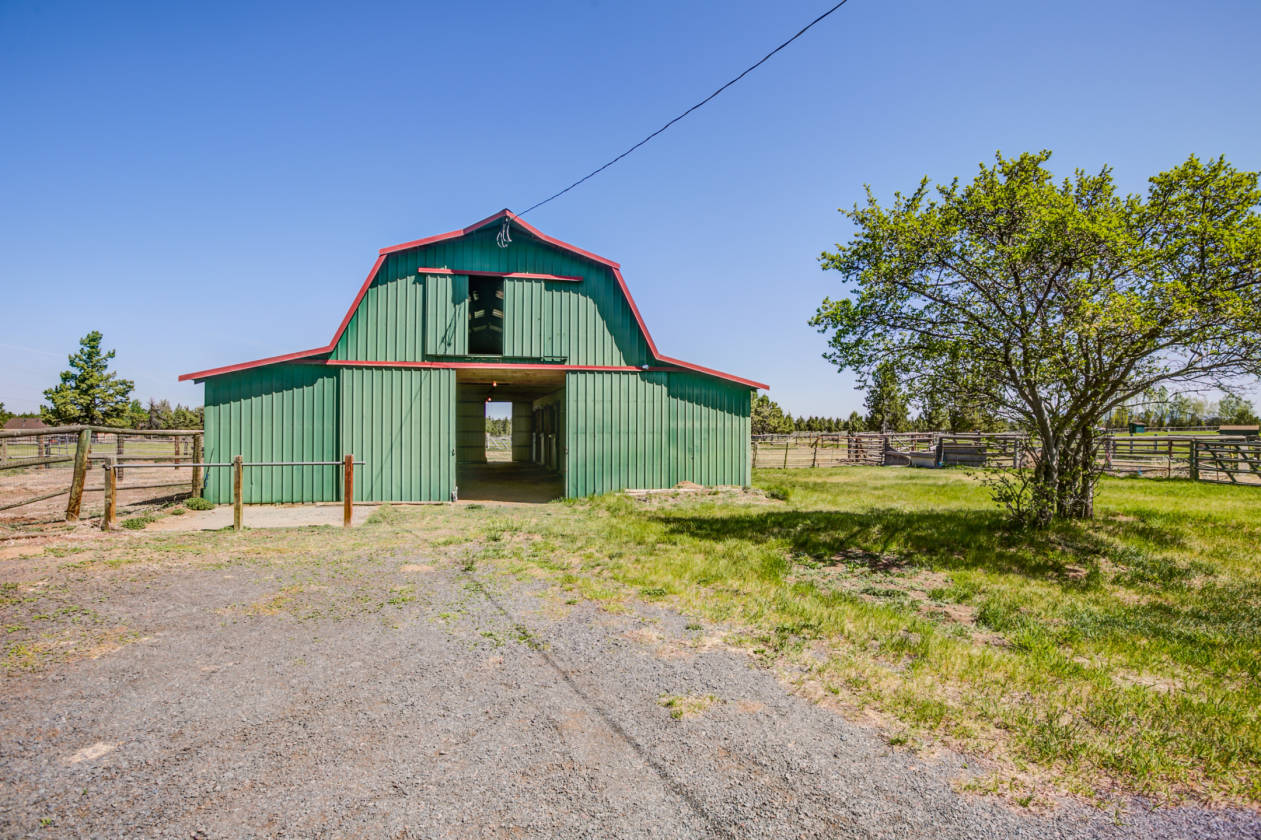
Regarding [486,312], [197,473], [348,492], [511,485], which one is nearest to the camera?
[348,492]

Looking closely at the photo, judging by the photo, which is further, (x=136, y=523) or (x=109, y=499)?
(x=136, y=523)

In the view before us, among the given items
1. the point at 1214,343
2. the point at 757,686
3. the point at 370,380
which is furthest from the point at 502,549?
the point at 1214,343

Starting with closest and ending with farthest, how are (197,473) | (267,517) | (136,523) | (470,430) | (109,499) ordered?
(109,499) < (136,523) < (267,517) < (197,473) < (470,430)

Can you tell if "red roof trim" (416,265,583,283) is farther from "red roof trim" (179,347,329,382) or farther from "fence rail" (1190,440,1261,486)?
"fence rail" (1190,440,1261,486)

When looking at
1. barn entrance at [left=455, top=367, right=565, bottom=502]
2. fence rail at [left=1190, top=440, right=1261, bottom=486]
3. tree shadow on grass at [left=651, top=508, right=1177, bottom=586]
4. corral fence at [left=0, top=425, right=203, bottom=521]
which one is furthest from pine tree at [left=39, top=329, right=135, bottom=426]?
fence rail at [left=1190, top=440, right=1261, bottom=486]

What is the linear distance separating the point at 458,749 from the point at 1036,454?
1032 centimetres

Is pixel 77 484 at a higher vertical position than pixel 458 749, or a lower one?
higher

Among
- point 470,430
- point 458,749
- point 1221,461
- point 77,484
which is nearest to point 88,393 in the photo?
point 470,430

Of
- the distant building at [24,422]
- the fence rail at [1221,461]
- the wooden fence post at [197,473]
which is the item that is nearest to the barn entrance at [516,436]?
the wooden fence post at [197,473]

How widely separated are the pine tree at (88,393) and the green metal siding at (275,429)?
29776 mm

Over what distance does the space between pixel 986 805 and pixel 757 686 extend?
1.53 metres

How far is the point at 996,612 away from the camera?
19.2ft

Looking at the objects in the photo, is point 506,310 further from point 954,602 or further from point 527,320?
point 954,602

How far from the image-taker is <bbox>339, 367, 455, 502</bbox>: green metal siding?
12844 millimetres
